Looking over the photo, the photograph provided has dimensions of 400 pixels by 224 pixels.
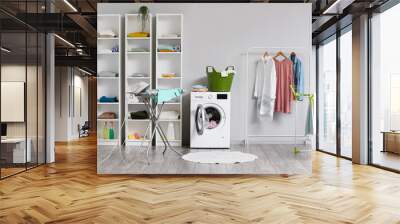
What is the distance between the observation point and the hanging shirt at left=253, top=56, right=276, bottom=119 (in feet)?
18.0

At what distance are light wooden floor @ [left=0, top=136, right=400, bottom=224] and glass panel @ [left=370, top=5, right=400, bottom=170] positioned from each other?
2.01ft

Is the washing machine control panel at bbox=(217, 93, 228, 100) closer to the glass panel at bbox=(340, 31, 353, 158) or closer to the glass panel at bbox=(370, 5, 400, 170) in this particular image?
the glass panel at bbox=(370, 5, 400, 170)

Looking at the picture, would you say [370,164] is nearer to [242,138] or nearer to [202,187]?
[242,138]

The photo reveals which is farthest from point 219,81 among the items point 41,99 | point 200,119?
point 41,99

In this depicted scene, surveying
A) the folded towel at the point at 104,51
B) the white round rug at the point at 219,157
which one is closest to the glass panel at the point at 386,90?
the white round rug at the point at 219,157

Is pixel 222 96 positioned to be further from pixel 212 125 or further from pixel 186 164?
pixel 186 164

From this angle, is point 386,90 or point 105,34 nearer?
point 386,90

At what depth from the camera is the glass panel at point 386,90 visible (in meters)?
4.99

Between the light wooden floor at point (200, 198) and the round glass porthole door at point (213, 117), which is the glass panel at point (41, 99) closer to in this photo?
the light wooden floor at point (200, 198)

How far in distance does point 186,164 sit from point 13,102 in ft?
7.76

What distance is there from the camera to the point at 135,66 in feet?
18.5

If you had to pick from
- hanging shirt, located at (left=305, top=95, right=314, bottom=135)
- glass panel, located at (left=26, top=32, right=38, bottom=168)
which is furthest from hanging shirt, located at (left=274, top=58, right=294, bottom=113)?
glass panel, located at (left=26, top=32, right=38, bottom=168)

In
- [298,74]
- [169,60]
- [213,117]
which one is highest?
[169,60]

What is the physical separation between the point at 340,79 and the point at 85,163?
4.72 m
